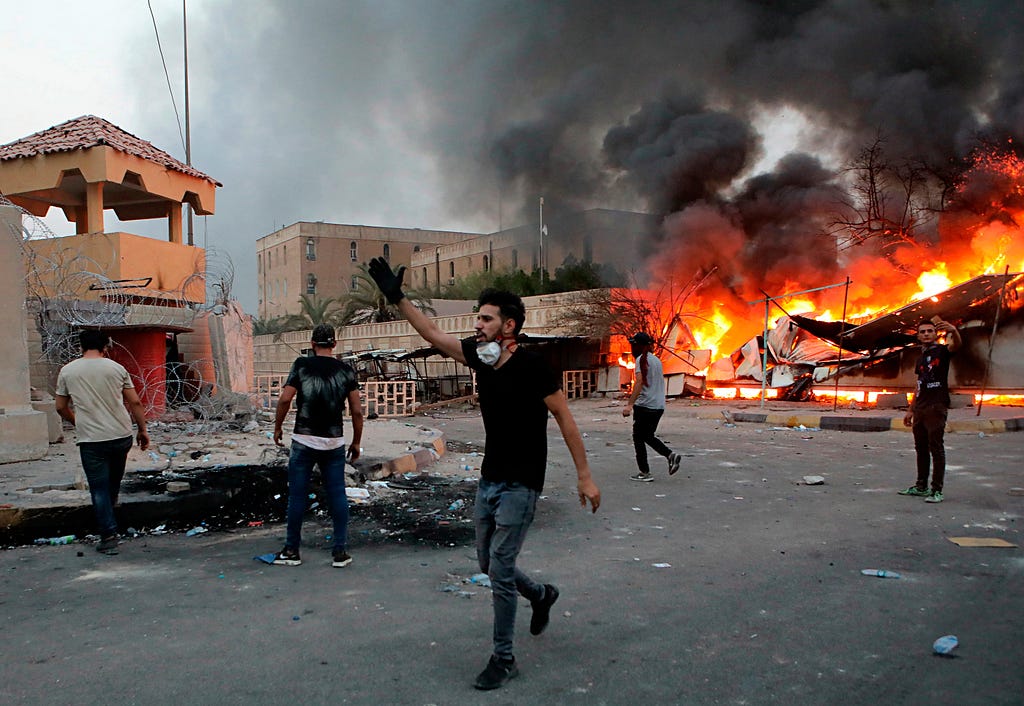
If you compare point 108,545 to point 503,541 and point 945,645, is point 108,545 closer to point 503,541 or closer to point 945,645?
point 503,541

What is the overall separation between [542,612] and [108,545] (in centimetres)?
335

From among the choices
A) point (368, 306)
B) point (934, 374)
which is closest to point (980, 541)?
point (934, 374)

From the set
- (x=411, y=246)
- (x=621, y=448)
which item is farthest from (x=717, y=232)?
(x=411, y=246)

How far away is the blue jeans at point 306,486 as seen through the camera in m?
4.77

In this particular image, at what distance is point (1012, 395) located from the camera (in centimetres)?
1702

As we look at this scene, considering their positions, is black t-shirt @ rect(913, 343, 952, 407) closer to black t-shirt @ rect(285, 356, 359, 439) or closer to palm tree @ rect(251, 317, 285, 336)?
black t-shirt @ rect(285, 356, 359, 439)

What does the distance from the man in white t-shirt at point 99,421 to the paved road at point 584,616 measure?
31 cm

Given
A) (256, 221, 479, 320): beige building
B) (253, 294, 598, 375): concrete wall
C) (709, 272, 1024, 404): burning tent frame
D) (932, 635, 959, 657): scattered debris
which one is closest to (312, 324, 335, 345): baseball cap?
(932, 635, 959, 657): scattered debris

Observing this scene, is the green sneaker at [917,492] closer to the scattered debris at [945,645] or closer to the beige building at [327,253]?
the scattered debris at [945,645]

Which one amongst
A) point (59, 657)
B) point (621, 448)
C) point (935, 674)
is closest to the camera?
point (935, 674)

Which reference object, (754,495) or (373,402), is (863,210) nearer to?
(373,402)

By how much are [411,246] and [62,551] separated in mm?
55813

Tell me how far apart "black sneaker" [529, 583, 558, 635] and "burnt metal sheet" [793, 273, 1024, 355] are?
14.5m

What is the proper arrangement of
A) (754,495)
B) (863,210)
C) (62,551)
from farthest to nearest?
(863,210), (754,495), (62,551)
